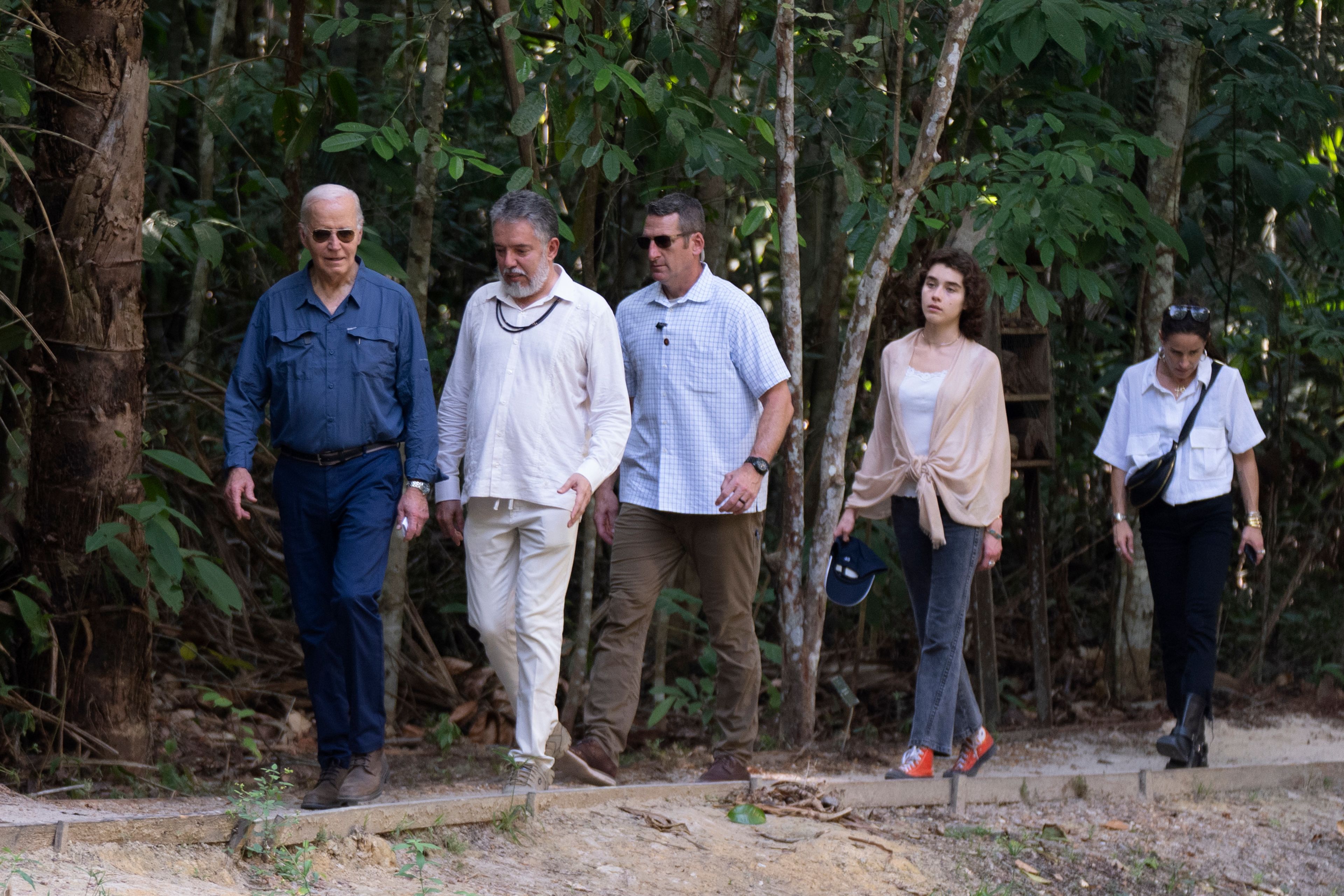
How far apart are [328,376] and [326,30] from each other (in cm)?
197

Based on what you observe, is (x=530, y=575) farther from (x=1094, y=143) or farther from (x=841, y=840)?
(x=1094, y=143)

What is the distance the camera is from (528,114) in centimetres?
572

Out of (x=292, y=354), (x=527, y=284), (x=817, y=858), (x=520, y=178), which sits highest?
(x=520, y=178)

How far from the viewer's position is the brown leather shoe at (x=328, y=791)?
449 cm

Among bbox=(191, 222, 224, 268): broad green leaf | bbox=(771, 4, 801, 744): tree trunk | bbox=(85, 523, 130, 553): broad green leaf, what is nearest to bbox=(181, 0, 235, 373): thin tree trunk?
bbox=(191, 222, 224, 268): broad green leaf

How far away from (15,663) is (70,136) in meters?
2.10

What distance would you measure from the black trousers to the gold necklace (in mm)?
1436

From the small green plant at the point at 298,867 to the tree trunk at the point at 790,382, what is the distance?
2.86m

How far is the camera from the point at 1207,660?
6180 millimetres

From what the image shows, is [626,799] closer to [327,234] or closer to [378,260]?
[327,234]

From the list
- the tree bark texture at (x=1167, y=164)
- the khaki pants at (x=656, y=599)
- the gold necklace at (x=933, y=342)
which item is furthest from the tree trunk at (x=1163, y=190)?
the khaki pants at (x=656, y=599)

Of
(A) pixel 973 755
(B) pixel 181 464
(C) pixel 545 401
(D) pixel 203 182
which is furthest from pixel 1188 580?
(D) pixel 203 182

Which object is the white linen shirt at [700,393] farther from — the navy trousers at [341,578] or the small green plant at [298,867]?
the small green plant at [298,867]

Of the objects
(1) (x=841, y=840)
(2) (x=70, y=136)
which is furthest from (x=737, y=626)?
(2) (x=70, y=136)
